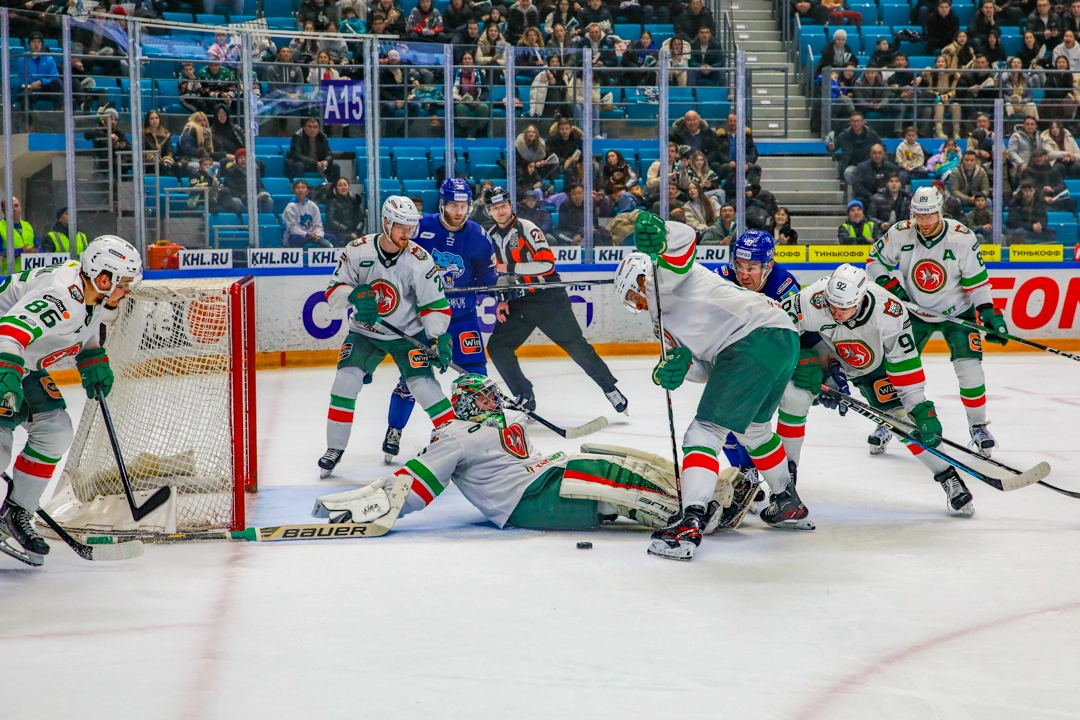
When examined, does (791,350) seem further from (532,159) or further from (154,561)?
(532,159)

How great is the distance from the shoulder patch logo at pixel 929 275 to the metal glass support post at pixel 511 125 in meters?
3.54

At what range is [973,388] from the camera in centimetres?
533

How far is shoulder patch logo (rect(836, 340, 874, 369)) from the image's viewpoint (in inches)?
167

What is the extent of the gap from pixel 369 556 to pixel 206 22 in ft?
24.6

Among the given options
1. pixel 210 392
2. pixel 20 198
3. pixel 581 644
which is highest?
pixel 20 198

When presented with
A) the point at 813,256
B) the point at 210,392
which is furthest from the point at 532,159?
the point at 210,392

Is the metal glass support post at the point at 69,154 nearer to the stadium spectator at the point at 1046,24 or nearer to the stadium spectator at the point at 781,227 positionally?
the stadium spectator at the point at 781,227

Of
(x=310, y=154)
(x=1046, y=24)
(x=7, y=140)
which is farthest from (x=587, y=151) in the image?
(x=1046, y=24)

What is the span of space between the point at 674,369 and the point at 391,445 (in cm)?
195

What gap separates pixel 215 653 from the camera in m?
2.79

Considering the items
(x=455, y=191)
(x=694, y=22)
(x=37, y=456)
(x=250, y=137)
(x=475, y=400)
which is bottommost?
(x=37, y=456)

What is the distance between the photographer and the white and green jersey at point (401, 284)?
4.87m

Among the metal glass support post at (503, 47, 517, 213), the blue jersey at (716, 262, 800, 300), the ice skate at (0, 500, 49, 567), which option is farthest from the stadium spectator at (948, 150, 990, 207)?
the ice skate at (0, 500, 49, 567)

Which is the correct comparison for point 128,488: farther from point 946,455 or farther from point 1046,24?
point 1046,24
